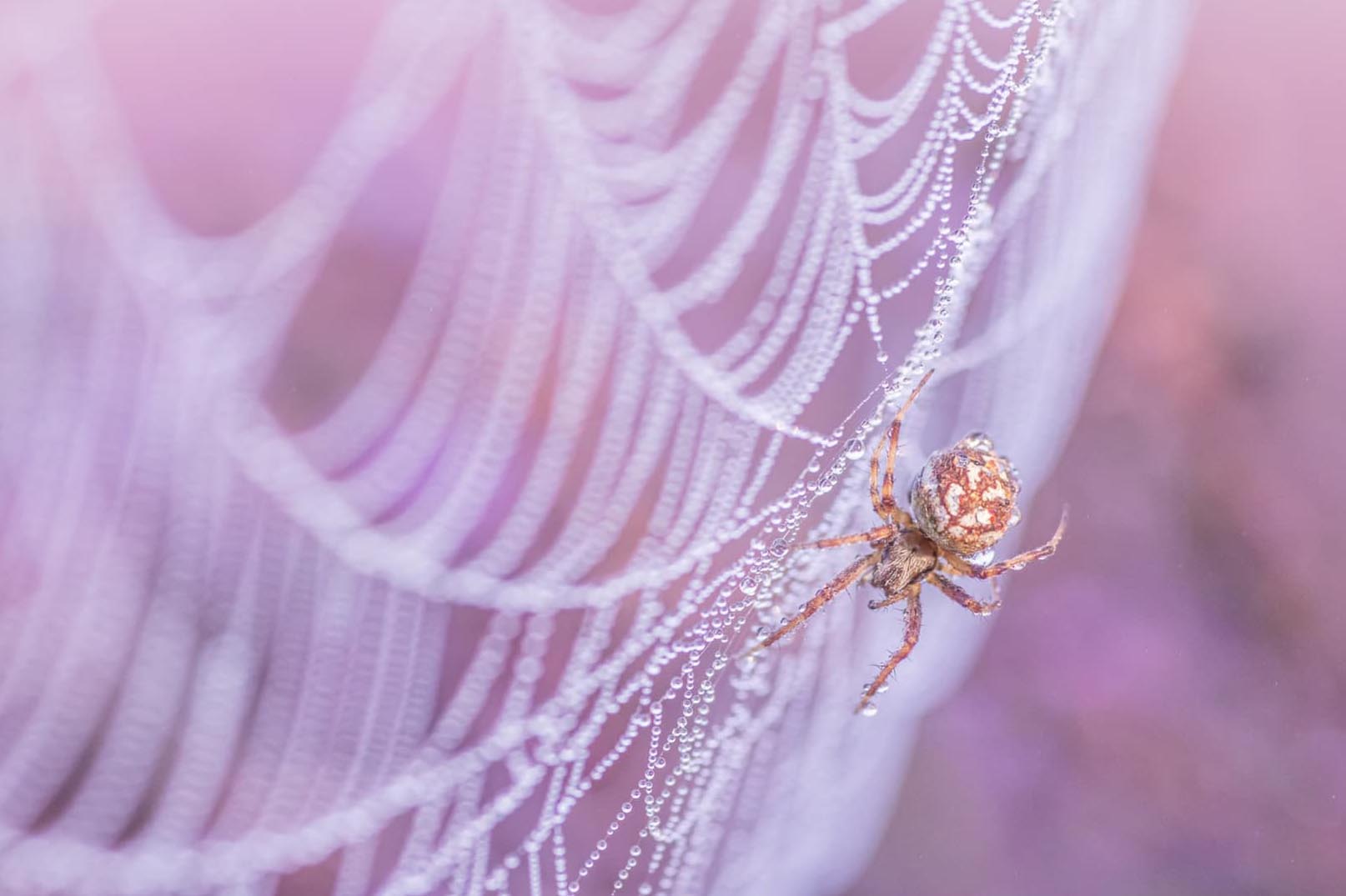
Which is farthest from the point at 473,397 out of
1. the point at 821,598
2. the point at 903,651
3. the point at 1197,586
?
the point at 1197,586

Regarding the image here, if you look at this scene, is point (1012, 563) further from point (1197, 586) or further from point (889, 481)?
point (1197, 586)

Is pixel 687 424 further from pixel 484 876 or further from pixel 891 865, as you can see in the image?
pixel 891 865

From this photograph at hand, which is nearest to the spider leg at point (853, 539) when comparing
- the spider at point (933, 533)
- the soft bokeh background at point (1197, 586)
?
the spider at point (933, 533)

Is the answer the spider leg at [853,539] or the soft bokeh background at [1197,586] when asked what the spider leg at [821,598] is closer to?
the spider leg at [853,539]

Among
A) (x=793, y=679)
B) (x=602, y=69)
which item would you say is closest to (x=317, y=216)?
(x=602, y=69)

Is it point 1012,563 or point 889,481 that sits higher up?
point 889,481

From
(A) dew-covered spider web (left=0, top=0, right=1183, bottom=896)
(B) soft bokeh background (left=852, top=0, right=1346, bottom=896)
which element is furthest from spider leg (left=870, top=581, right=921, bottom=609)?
(B) soft bokeh background (left=852, top=0, right=1346, bottom=896)

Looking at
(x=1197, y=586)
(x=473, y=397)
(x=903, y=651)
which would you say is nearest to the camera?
(x=473, y=397)
